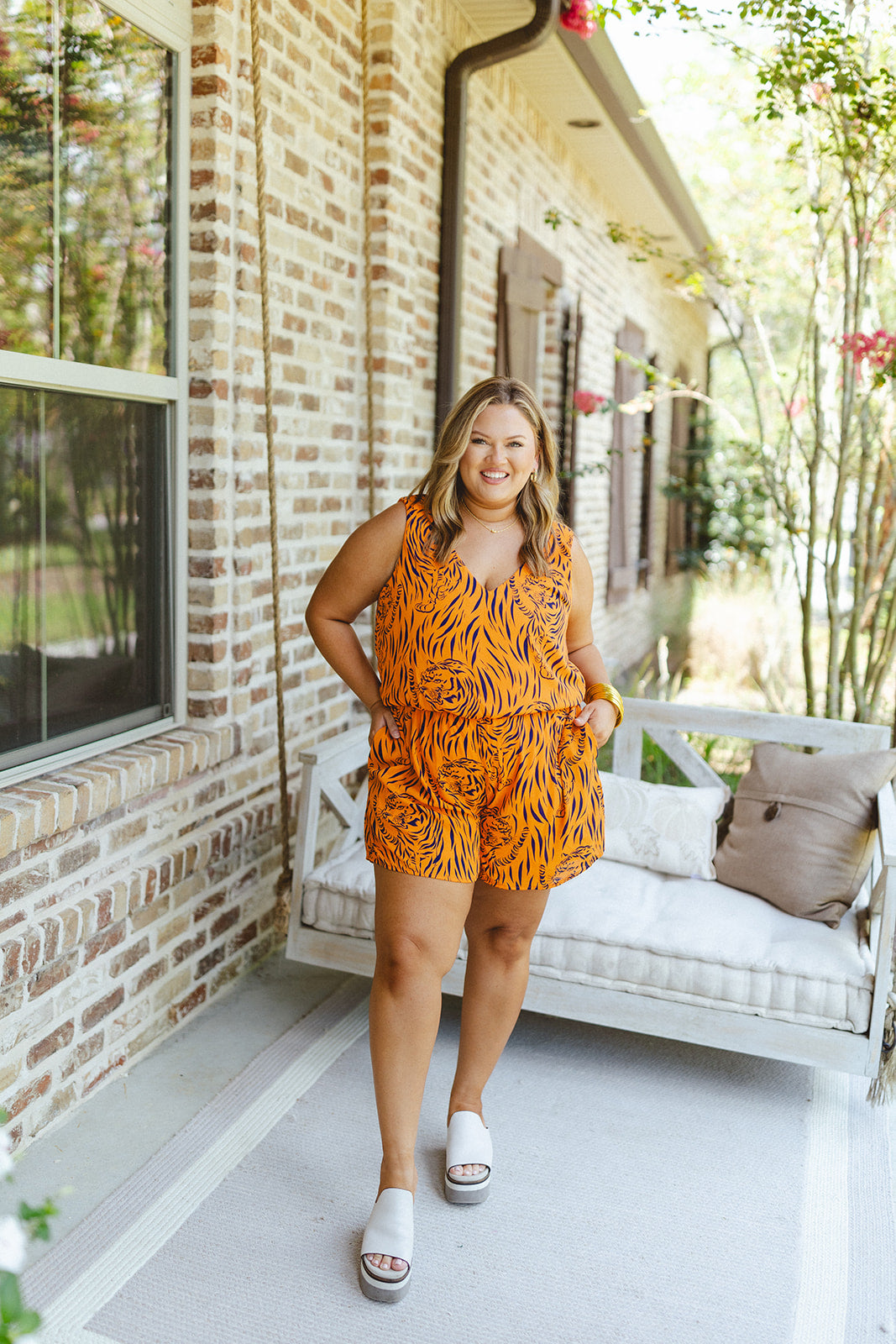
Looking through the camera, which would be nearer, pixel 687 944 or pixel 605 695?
pixel 605 695

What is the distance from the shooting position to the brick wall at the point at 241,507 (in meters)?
2.49

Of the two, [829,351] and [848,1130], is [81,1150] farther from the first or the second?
[829,351]

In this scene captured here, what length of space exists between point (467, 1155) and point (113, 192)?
7.49 ft

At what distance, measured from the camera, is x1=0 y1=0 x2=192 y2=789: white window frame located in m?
2.50

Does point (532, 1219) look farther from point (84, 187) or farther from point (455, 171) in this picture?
point (455, 171)

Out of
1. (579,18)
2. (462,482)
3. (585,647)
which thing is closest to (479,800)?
(585,647)

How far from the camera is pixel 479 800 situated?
2188 mm

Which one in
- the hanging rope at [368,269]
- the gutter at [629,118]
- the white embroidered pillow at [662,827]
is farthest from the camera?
the gutter at [629,118]

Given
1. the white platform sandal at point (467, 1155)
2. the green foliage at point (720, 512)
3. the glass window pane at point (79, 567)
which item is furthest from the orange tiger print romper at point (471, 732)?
the green foliage at point (720, 512)

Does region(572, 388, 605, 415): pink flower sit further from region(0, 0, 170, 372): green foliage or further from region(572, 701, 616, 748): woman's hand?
region(572, 701, 616, 748): woman's hand

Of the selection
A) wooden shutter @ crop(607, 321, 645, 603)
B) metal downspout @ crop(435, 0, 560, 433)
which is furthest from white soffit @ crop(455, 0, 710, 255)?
wooden shutter @ crop(607, 321, 645, 603)

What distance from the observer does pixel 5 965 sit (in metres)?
2.25

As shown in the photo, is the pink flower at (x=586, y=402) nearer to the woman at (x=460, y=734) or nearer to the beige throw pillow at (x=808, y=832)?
the beige throw pillow at (x=808, y=832)

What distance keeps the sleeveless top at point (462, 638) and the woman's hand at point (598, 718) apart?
86 millimetres
